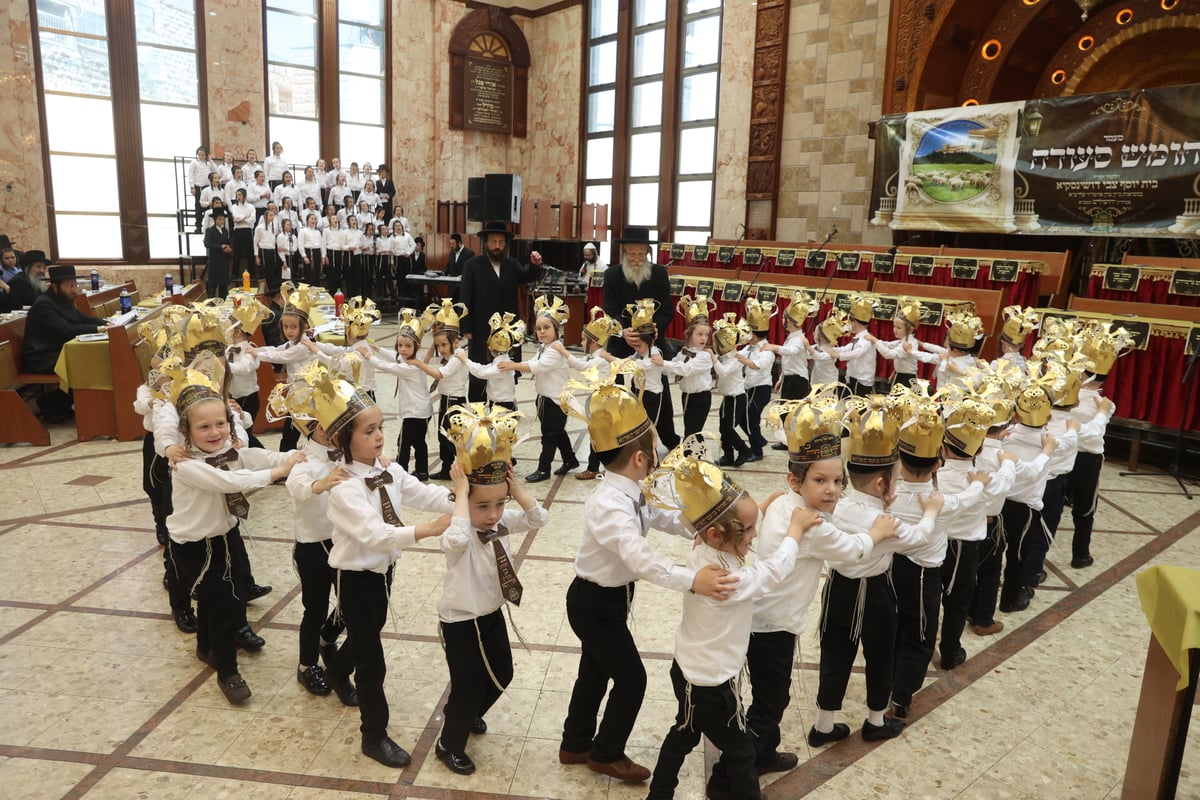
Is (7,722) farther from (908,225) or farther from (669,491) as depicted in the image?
(908,225)

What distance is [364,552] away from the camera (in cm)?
288

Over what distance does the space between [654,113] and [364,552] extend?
1562cm

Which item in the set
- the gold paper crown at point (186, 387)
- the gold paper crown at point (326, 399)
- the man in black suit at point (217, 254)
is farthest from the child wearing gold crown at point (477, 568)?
the man in black suit at point (217, 254)

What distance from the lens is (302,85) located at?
17.1 m

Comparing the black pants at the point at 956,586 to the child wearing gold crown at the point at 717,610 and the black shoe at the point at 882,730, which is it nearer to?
the black shoe at the point at 882,730

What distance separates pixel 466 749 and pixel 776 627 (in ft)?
4.16

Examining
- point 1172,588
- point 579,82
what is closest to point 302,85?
point 579,82

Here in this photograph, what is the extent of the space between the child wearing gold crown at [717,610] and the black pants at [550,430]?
3716 mm

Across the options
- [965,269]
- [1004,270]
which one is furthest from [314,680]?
[965,269]

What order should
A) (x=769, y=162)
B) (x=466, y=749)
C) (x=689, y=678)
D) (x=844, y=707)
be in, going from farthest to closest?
(x=769, y=162)
(x=844, y=707)
(x=466, y=749)
(x=689, y=678)

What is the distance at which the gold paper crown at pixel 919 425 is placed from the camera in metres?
2.98

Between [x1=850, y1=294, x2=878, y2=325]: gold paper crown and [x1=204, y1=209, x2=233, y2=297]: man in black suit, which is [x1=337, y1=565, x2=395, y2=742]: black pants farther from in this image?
[x1=204, y1=209, x2=233, y2=297]: man in black suit

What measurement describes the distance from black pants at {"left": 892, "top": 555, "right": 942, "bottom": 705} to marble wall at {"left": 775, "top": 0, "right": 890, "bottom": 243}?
1041 cm

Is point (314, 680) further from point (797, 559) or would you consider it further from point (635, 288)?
point (635, 288)
